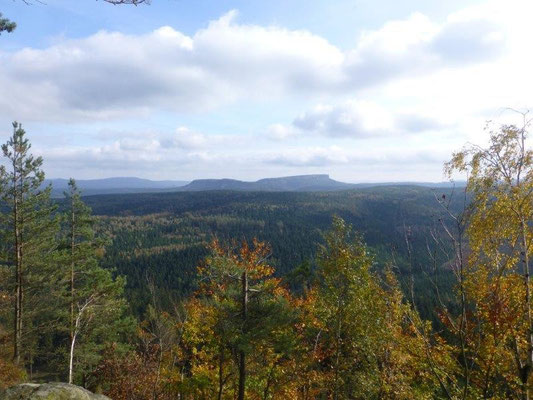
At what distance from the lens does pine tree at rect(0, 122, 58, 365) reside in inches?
766

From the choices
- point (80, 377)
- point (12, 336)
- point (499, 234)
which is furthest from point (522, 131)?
point (80, 377)

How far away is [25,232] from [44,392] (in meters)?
15.6

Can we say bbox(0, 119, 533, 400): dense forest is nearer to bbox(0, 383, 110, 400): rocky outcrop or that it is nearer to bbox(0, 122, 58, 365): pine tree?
bbox(0, 122, 58, 365): pine tree

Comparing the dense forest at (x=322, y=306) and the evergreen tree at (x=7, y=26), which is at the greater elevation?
the evergreen tree at (x=7, y=26)

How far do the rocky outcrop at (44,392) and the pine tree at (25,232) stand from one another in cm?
1357

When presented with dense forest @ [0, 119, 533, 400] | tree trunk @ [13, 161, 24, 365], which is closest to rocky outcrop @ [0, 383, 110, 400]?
dense forest @ [0, 119, 533, 400]

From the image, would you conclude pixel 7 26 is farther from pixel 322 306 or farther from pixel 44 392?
pixel 322 306

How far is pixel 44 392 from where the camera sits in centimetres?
866

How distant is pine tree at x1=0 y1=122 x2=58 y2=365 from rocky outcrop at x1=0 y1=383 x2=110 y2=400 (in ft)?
44.5

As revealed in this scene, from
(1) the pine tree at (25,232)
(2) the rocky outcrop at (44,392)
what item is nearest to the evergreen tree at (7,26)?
(2) the rocky outcrop at (44,392)

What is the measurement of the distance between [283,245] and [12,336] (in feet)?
504

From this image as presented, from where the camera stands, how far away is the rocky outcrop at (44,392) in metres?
8.47

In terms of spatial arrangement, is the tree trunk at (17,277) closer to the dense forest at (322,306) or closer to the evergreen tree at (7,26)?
the dense forest at (322,306)

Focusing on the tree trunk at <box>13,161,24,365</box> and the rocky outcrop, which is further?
the tree trunk at <box>13,161,24,365</box>
